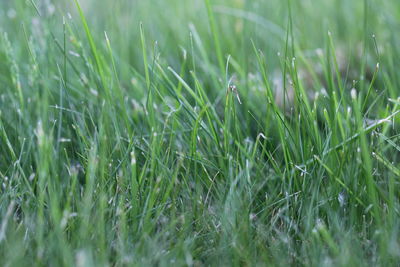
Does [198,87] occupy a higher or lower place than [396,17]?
higher

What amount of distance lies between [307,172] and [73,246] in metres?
0.56

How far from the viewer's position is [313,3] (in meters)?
2.59

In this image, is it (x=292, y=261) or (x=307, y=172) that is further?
(x=307, y=172)

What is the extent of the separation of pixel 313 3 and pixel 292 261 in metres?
1.71

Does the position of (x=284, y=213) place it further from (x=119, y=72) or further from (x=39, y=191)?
(x=119, y=72)

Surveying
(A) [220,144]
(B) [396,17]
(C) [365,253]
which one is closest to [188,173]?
(A) [220,144]

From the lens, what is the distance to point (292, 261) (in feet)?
3.79

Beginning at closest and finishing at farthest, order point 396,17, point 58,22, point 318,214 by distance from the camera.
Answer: point 318,214
point 396,17
point 58,22

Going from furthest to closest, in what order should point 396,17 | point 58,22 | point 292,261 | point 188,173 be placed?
point 58,22 < point 396,17 < point 188,173 < point 292,261

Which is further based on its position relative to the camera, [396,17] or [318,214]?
[396,17]

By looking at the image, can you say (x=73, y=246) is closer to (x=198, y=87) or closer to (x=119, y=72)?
(x=198, y=87)

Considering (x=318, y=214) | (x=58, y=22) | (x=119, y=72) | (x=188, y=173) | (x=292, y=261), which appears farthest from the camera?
(x=58, y=22)

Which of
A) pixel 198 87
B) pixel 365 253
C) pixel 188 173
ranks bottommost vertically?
pixel 365 253

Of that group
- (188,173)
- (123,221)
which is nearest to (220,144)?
(188,173)
